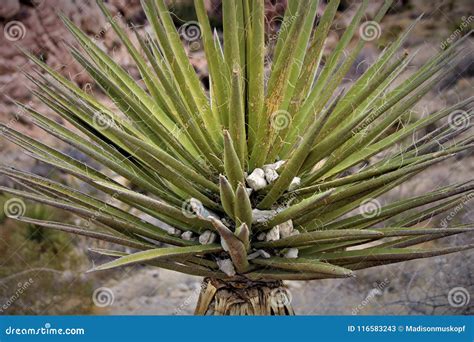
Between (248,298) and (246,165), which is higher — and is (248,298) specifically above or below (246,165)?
below

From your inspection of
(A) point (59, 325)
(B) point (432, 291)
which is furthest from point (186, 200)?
(B) point (432, 291)

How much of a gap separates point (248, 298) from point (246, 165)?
0.79 feet

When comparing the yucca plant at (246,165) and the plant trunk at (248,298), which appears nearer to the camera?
the yucca plant at (246,165)

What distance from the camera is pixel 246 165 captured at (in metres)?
1.20

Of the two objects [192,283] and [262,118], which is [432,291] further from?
[262,118]

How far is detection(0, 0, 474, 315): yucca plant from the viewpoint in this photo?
3.48 ft

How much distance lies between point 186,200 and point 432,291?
1759 mm

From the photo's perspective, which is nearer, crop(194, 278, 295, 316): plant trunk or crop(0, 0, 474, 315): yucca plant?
crop(0, 0, 474, 315): yucca plant

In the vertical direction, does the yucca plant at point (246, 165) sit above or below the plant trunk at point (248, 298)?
above

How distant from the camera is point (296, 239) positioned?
3.53 feet

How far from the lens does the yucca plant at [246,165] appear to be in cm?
106

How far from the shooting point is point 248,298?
1.18 meters

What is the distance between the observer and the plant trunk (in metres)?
1.19

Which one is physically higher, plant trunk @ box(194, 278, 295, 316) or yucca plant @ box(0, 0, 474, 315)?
yucca plant @ box(0, 0, 474, 315)
